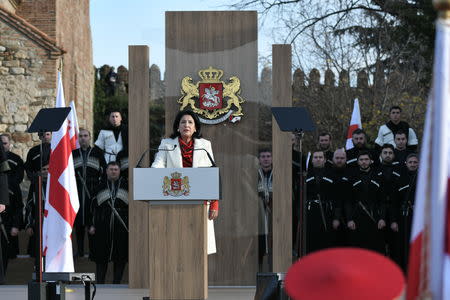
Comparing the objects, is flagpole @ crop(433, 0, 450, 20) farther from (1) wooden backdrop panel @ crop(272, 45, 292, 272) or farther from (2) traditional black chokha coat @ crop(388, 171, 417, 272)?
(2) traditional black chokha coat @ crop(388, 171, 417, 272)

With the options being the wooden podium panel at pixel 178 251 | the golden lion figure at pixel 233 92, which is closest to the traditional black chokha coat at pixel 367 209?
the golden lion figure at pixel 233 92

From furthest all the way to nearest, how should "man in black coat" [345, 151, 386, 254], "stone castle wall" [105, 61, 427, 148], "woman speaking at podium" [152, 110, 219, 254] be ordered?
"stone castle wall" [105, 61, 427, 148] < "man in black coat" [345, 151, 386, 254] < "woman speaking at podium" [152, 110, 219, 254]

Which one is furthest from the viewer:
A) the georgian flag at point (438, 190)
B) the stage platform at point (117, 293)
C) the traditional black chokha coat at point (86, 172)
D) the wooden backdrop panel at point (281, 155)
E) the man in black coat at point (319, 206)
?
the traditional black chokha coat at point (86, 172)

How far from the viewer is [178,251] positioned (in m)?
7.50

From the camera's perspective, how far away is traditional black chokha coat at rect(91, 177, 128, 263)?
10.9 meters

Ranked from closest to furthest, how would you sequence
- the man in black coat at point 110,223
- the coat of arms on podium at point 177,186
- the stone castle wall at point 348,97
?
the coat of arms on podium at point 177,186 → the man in black coat at point 110,223 → the stone castle wall at point 348,97

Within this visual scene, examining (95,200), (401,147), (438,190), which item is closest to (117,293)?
(95,200)

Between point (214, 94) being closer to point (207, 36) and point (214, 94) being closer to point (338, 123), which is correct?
point (207, 36)

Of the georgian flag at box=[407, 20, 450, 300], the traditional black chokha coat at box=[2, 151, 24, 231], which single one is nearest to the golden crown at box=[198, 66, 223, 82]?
the traditional black chokha coat at box=[2, 151, 24, 231]

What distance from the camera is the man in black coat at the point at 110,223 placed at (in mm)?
10859

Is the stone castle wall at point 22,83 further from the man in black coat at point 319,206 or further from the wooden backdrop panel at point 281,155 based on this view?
the wooden backdrop panel at point 281,155

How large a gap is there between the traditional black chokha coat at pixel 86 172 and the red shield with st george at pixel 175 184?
14.6ft

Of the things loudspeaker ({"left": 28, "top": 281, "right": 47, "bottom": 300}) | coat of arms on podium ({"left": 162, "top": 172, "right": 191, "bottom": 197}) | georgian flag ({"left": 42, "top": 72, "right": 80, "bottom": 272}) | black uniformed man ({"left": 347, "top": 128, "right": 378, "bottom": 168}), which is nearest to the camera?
coat of arms on podium ({"left": 162, "top": 172, "right": 191, "bottom": 197})

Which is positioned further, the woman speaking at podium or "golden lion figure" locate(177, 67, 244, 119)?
"golden lion figure" locate(177, 67, 244, 119)
